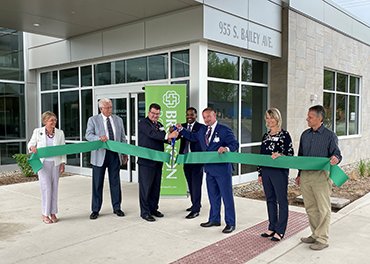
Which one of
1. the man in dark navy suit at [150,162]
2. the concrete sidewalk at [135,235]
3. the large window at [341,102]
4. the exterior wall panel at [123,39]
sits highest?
the exterior wall panel at [123,39]

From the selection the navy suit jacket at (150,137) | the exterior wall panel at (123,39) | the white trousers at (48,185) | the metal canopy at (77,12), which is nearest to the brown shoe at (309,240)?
the navy suit jacket at (150,137)

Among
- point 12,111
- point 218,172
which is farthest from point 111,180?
point 12,111

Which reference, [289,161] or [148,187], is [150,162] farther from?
[289,161]

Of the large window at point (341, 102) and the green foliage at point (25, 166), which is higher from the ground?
the large window at point (341, 102)

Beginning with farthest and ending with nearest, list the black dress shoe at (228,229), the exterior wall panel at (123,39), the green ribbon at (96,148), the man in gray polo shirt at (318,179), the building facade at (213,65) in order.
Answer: the exterior wall panel at (123,39)
the building facade at (213,65)
the green ribbon at (96,148)
the black dress shoe at (228,229)
the man in gray polo shirt at (318,179)

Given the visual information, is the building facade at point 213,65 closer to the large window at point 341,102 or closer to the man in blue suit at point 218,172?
the large window at point 341,102

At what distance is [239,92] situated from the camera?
28.6 feet

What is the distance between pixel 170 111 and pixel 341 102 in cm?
811

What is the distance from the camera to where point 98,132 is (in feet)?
19.5

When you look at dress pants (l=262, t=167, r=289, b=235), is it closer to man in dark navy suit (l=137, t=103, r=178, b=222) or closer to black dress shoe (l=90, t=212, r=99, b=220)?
man in dark navy suit (l=137, t=103, r=178, b=222)

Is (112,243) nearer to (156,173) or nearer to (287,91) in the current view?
(156,173)

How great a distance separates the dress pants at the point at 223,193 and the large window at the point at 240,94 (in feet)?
9.41

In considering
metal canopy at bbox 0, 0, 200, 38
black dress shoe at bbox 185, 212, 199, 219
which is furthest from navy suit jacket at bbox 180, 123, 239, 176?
metal canopy at bbox 0, 0, 200, 38

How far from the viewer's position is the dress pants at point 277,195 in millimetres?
4551
